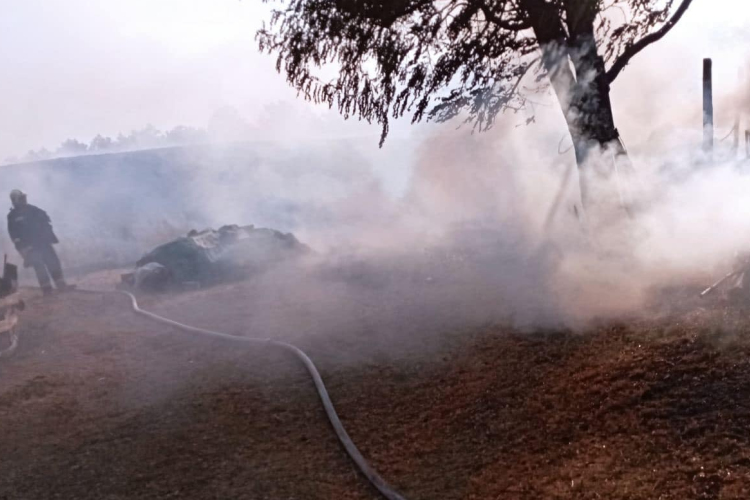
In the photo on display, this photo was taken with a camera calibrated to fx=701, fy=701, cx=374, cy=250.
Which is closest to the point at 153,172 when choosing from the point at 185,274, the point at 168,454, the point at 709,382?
the point at 185,274

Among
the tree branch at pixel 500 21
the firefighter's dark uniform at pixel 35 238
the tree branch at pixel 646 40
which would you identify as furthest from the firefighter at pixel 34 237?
the tree branch at pixel 646 40

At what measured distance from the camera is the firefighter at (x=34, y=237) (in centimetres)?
1269

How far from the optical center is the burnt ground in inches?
163

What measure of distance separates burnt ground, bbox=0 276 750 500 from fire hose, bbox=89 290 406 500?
0.07m

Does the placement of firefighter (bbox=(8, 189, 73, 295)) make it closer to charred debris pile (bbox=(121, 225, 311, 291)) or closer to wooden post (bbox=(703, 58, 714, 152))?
charred debris pile (bbox=(121, 225, 311, 291))

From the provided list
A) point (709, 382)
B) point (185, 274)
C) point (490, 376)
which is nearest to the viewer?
point (709, 382)

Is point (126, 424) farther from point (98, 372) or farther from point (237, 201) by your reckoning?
point (237, 201)

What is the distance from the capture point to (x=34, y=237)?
12.7 m

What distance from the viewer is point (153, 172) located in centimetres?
2756

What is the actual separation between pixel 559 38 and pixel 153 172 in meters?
22.1

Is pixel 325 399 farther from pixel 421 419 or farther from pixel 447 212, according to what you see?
pixel 447 212

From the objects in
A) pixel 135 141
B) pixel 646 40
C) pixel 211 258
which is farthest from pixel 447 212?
pixel 135 141

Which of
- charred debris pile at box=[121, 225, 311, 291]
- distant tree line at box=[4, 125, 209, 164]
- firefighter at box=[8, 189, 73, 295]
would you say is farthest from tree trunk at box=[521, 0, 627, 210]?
distant tree line at box=[4, 125, 209, 164]

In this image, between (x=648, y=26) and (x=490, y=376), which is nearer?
(x=490, y=376)
